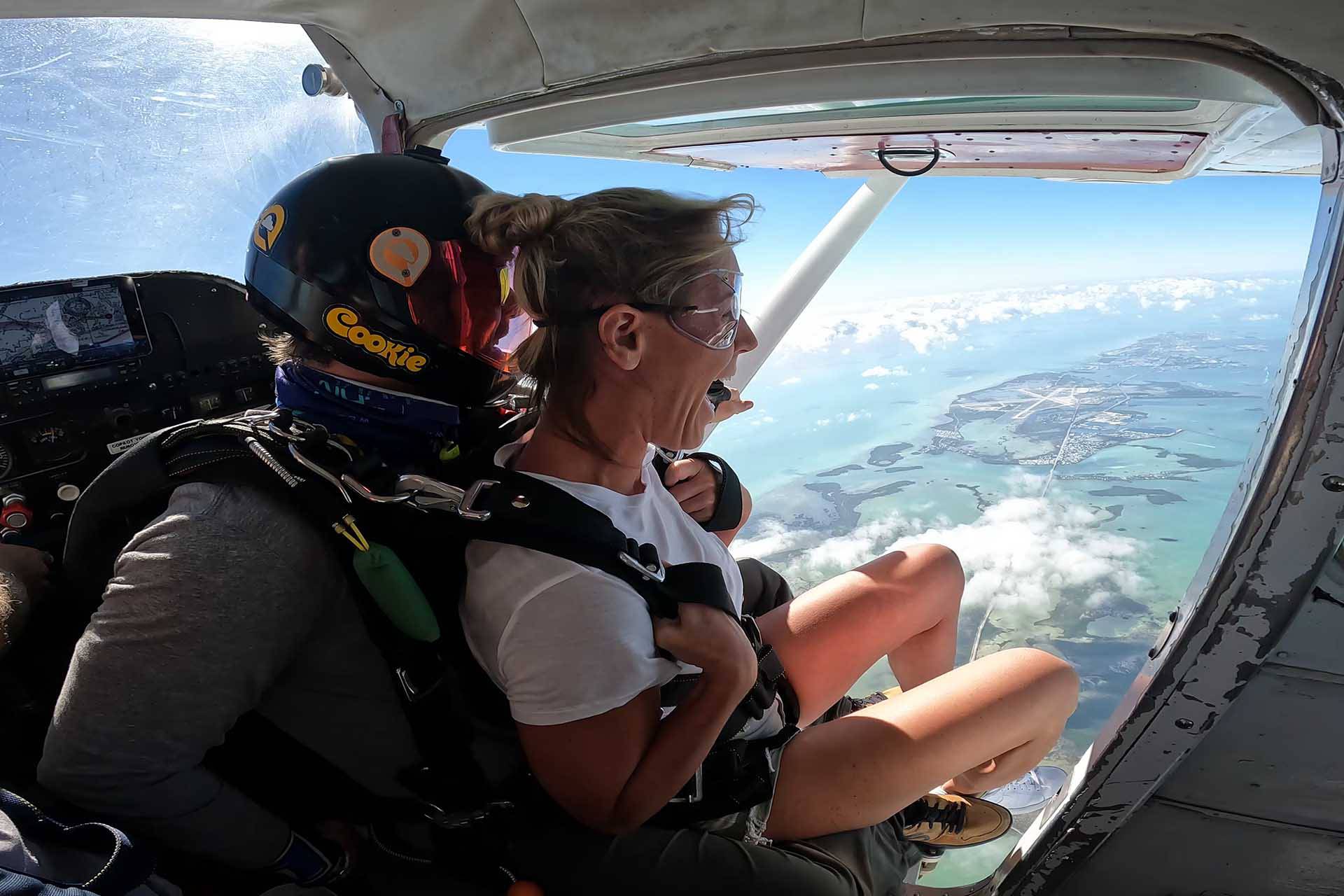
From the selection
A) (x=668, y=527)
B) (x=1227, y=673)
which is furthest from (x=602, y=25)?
(x=1227, y=673)

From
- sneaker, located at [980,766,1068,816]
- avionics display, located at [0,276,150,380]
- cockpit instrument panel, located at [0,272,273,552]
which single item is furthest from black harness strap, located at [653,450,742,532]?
avionics display, located at [0,276,150,380]

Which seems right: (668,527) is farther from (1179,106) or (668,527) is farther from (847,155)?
(847,155)

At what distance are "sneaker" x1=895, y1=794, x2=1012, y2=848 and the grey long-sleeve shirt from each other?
45.8 inches

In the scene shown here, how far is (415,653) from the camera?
937mm

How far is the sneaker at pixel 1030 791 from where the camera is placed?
5.66 ft

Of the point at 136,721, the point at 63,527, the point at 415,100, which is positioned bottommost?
the point at 63,527

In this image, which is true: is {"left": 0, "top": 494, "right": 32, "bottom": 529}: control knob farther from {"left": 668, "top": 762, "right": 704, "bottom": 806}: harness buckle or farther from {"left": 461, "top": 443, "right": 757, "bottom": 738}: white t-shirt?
{"left": 668, "top": 762, "right": 704, "bottom": 806}: harness buckle

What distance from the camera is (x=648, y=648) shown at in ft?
3.12

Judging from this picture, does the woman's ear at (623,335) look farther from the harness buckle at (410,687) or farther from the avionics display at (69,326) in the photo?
the avionics display at (69,326)

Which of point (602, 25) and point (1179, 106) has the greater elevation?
point (1179, 106)

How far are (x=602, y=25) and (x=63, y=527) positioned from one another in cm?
161

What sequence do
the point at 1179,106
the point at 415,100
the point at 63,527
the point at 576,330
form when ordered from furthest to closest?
the point at 415,100 → the point at 63,527 → the point at 1179,106 → the point at 576,330

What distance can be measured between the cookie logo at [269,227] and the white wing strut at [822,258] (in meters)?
2.61

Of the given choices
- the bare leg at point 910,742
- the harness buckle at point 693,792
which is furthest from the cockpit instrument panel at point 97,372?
the bare leg at point 910,742
